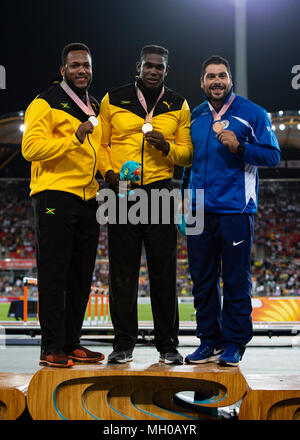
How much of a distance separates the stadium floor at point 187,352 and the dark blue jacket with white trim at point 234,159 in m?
2.45

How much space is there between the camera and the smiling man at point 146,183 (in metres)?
3.41

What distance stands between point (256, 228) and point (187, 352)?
22.3 meters

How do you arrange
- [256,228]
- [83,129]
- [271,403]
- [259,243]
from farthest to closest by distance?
[256,228] → [259,243] → [83,129] → [271,403]

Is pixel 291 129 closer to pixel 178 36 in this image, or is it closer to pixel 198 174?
pixel 178 36

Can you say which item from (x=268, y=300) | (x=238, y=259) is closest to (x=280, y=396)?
(x=238, y=259)

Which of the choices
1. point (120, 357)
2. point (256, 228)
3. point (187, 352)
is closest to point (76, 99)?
point (120, 357)

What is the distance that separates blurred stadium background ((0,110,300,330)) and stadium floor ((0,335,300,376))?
483 inches

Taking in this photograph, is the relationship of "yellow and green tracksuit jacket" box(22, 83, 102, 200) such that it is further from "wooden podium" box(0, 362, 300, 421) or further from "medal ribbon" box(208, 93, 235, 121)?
"wooden podium" box(0, 362, 300, 421)

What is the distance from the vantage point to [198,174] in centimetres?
357

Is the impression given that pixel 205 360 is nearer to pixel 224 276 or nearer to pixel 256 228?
pixel 224 276

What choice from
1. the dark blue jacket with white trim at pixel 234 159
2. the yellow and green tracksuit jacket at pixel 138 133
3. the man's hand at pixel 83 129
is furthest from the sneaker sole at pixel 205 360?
the man's hand at pixel 83 129

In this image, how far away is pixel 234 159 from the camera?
3.51 metres

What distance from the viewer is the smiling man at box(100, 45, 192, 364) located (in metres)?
3.41

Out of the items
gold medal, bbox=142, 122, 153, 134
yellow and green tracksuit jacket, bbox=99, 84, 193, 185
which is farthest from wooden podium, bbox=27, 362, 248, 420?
gold medal, bbox=142, 122, 153, 134
